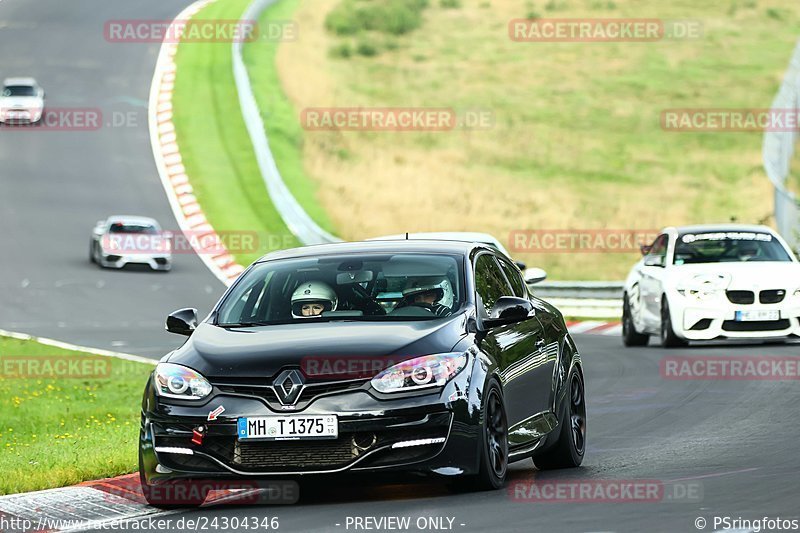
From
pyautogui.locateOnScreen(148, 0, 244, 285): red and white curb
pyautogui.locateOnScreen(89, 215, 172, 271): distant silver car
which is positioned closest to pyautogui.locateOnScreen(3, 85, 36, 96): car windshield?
pyautogui.locateOnScreen(148, 0, 244, 285): red and white curb

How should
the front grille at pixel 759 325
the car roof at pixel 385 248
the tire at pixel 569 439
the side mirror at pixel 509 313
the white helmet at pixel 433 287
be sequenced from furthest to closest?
the front grille at pixel 759 325
the tire at pixel 569 439
the car roof at pixel 385 248
the white helmet at pixel 433 287
the side mirror at pixel 509 313

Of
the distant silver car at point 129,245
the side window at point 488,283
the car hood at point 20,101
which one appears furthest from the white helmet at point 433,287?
the car hood at point 20,101

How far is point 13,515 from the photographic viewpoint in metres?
9.28

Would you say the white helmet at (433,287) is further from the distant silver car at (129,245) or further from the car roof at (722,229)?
the distant silver car at (129,245)

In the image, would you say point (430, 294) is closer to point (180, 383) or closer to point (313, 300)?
point (313, 300)

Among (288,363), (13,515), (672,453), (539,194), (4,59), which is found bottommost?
(539,194)

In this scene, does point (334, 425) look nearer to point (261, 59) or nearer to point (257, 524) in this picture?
point (257, 524)

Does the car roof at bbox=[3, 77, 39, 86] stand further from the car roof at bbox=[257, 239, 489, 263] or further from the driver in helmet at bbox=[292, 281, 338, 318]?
the driver in helmet at bbox=[292, 281, 338, 318]

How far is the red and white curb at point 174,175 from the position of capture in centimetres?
3716

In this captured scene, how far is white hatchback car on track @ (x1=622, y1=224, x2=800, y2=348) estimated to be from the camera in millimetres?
20734

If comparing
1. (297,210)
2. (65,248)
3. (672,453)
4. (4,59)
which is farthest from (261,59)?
(672,453)

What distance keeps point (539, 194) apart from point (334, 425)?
39884 millimetres

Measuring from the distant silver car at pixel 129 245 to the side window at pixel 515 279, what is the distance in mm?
24329

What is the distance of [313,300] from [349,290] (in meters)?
0.23
